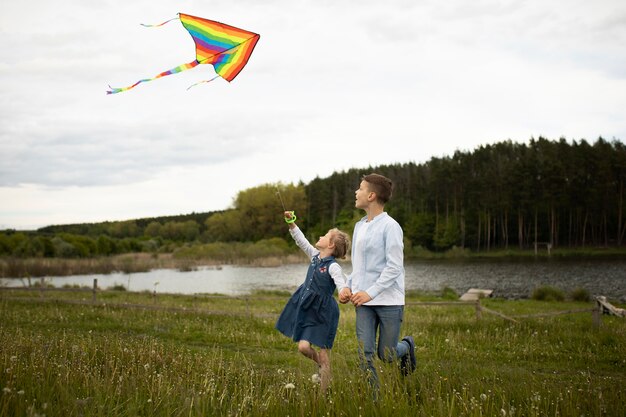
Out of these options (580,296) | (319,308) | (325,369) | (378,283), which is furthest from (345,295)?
(580,296)

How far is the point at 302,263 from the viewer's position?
6022 centimetres

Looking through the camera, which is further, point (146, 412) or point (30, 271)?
point (30, 271)

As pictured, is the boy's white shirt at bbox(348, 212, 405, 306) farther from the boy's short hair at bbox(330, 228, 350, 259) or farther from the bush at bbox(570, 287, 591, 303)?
the bush at bbox(570, 287, 591, 303)

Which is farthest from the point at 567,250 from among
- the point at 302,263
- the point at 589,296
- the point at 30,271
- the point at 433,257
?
the point at 30,271

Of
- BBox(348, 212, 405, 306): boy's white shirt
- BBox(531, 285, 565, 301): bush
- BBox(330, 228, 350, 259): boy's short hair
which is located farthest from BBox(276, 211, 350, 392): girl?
BBox(531, 285, 565, 301): bush

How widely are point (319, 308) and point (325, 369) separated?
2.15 feet

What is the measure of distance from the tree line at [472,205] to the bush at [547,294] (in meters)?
36.2

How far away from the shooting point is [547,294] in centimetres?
2633

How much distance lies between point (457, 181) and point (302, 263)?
3008cm

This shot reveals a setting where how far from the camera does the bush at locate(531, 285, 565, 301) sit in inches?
1019

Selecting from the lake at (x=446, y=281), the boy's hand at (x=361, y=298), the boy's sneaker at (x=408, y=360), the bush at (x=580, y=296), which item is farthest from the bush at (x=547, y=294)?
the boy's hand at (x=361, y=298)

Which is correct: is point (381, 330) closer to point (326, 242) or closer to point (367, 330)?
point (367, 330)

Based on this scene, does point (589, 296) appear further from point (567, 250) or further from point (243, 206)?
point (243, 206)

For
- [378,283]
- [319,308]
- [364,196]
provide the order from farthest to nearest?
[319,308] → [364,196] → [378,283]
